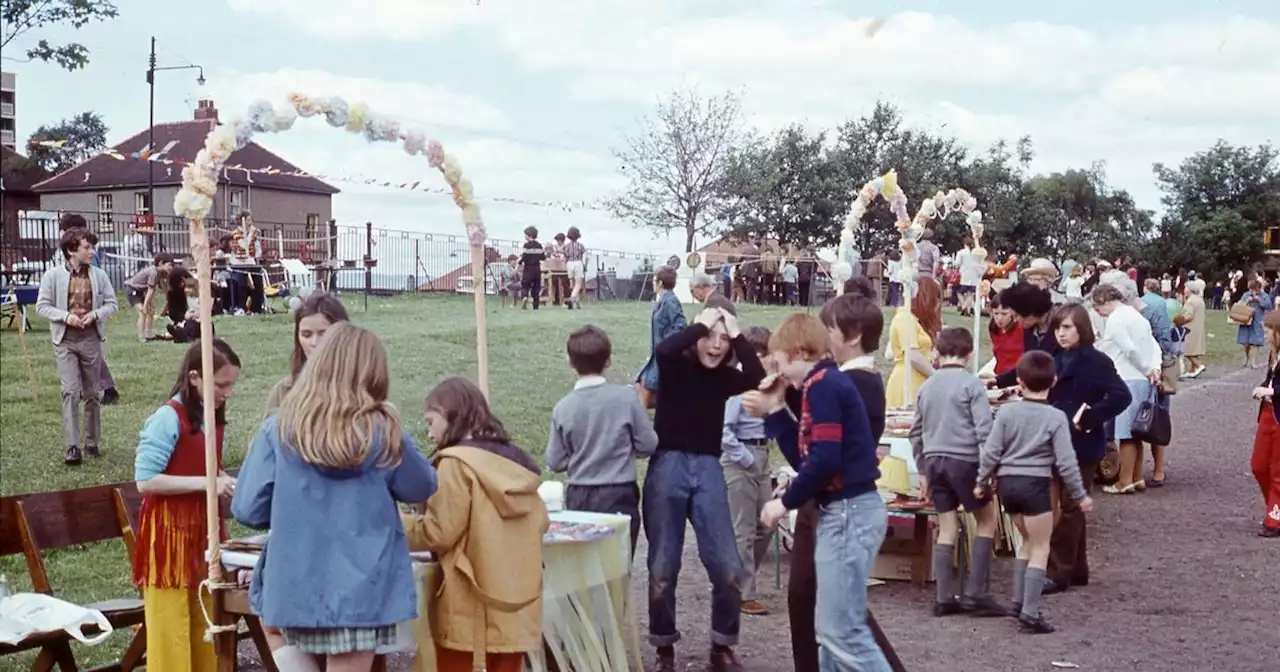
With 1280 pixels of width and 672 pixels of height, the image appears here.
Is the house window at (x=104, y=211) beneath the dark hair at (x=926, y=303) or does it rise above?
above

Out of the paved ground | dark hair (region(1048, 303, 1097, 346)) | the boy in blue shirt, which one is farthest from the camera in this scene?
dark hair (region(1048, 303, 1097, 346))

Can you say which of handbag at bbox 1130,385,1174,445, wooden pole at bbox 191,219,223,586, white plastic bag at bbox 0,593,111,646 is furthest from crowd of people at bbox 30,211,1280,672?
handbag at bbox 1130,385,1174,445

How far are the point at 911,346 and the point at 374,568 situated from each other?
21.5ft

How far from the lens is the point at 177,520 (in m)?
5.14

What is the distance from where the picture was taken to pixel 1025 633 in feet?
23.0

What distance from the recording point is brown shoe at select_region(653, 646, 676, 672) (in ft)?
20.2

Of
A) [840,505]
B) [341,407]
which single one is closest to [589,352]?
[840,505]

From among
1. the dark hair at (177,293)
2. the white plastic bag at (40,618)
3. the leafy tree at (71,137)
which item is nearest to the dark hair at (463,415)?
the white plastic bag at (40,618)

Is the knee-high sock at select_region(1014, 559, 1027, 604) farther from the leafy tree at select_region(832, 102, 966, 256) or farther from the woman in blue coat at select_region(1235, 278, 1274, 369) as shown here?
the leafy tree at select_region(832, 102, 966, 256)

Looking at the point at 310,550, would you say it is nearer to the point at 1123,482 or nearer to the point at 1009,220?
the point at 1123,482

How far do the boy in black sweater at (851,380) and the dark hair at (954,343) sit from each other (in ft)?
5.92

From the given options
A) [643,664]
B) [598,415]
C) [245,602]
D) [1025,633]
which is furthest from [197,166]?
[1025,633]

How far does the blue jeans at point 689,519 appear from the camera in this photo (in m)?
5.89

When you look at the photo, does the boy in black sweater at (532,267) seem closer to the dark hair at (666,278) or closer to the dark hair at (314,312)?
the dark hair at (666,278)
